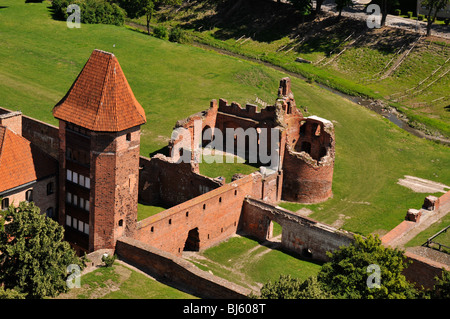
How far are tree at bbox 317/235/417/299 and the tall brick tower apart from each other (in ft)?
54.6

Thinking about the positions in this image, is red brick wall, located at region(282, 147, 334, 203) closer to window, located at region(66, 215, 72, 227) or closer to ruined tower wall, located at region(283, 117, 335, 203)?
ruined tower wall, located at region(283, 117, 335, 203)

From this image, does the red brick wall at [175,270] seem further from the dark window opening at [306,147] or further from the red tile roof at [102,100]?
the dark window opening at [306,147]

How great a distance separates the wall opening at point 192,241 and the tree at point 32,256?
16766 millimetres

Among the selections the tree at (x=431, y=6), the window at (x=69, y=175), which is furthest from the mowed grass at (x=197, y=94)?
the tree at (x=431, y=6)

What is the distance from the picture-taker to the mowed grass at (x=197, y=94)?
82500mm

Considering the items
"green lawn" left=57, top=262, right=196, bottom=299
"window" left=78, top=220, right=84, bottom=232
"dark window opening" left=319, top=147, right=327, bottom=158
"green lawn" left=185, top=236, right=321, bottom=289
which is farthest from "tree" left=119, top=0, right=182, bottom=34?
"green lawn" left=57, top=262, right=196, bottom=299

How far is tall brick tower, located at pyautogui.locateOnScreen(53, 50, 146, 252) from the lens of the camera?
57031 mm

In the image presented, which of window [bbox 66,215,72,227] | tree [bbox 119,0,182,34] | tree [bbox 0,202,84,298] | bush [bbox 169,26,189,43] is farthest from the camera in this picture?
tree [bbox 119,0,182,34]

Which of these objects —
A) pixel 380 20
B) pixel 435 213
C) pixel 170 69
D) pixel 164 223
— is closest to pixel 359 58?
pixel 380 20

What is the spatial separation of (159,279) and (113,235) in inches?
199

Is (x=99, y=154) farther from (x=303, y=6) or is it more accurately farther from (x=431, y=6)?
(x=303, y=6)

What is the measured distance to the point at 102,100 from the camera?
187ft

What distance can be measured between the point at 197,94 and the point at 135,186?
1684 inches

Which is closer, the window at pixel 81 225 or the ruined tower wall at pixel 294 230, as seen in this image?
the window at pixel 81 225
